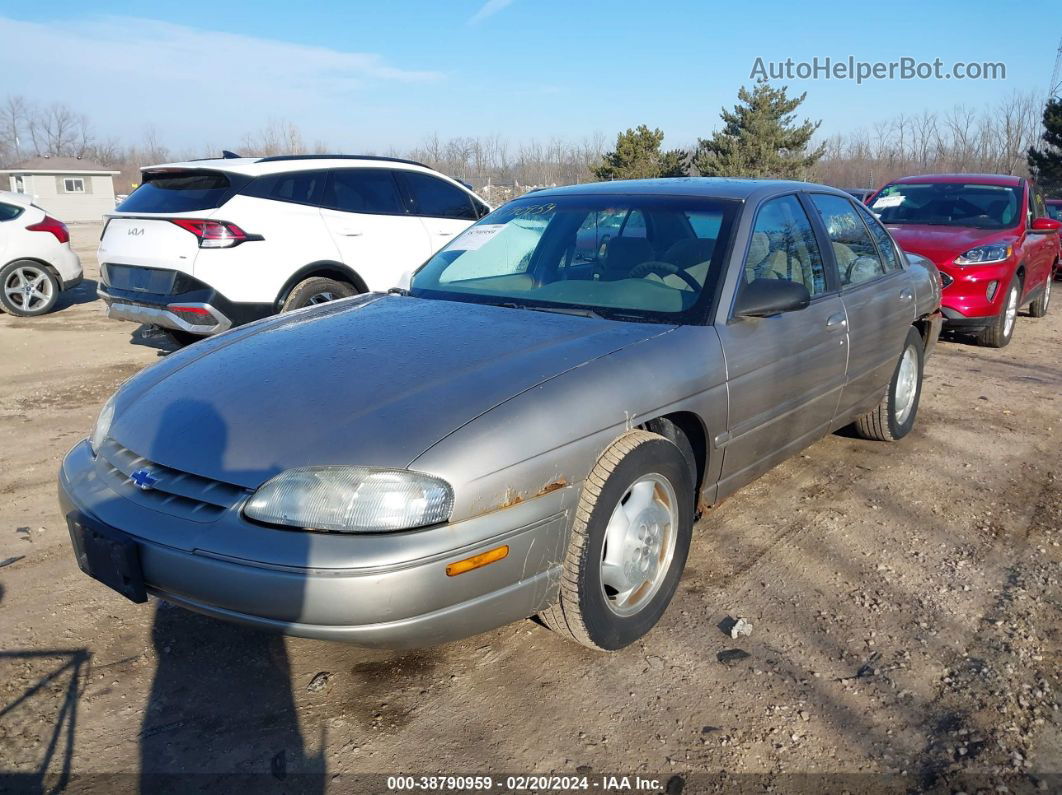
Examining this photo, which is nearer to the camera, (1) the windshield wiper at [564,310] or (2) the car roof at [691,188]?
(1) the windshield wiper at [564,310]

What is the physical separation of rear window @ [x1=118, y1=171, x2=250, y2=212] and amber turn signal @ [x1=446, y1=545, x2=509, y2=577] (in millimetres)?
5208

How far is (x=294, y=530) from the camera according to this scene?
7.54 feet

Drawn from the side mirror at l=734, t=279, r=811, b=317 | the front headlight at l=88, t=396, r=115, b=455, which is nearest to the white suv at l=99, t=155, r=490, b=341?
the front headlight at l=88, t=396, r=115, b=455

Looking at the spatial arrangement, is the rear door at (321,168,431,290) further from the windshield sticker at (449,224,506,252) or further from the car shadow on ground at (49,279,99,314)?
the car shadow on ground at (49,279,99,314)

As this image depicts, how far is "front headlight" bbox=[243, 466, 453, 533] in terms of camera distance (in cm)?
228

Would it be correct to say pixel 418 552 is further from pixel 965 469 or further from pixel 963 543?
pixel 965 469

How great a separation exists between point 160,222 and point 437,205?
2598 millimetres

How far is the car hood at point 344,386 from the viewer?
241 cm

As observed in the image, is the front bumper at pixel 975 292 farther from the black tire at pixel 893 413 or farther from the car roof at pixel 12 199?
the car roof at pixel 12 199

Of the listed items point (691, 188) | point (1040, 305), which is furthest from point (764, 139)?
point (691, 188)

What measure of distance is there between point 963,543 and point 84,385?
242 inches

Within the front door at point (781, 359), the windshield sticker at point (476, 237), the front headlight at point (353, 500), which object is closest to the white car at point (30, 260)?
the windshield sticker at point (476, 237)

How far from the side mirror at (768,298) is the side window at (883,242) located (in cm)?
181

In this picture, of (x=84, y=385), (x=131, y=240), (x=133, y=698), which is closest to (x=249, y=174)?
(x=131, y=240)
